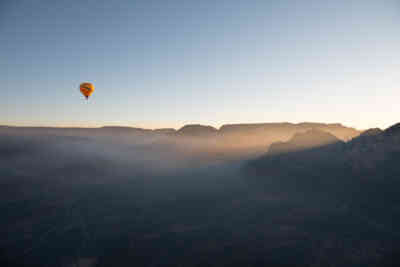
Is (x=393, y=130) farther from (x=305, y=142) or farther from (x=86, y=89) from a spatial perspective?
(x=86, y=89)

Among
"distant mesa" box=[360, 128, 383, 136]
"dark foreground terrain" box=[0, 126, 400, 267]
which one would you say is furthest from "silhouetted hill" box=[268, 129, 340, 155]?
"distant mesa" box=[360, 128, 383, 136]

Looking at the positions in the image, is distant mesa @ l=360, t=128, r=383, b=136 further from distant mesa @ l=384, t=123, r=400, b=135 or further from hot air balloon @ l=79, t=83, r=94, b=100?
hot air balloon @ l=79, t=83, r=94, b=100

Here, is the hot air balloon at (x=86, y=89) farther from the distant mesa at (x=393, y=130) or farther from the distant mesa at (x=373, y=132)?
the distant mesa at (x=373, y=132)

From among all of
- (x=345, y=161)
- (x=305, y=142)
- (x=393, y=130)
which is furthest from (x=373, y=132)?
(x=305, y=142)

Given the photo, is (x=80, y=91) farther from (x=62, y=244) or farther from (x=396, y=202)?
(x=396, y=202)

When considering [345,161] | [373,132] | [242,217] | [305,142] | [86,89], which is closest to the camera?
[242,217]

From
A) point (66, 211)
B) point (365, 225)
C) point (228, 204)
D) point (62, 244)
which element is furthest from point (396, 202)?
point (66, 211)
